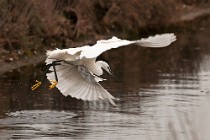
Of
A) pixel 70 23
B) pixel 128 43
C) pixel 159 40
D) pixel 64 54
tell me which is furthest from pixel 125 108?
pixel 70 23

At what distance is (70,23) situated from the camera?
73.9 feet

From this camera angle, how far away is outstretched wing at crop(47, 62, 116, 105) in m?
10.0

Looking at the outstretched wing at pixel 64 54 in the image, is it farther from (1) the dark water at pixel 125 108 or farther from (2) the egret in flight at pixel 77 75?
(1) the dark water at pixel 125 108

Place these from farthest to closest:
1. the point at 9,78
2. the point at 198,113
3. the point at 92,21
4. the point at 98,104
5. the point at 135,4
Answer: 1. the point at 135,4
2. the point at 92,21
3. the point at 9,78
4. the point at 98,104
5. the point at 198,113

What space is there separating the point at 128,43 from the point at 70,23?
1443cm

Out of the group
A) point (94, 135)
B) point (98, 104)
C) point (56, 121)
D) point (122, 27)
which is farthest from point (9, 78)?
point (122, 27)

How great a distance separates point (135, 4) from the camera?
2653 cm

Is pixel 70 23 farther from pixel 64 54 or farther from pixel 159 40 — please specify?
pixel 159 40

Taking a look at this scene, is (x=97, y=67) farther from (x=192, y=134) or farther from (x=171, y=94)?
(x=171, y=94)

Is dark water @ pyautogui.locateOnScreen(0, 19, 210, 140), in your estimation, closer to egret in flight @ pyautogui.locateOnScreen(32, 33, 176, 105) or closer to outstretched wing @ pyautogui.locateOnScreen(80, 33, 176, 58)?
egret in flight @ pyautogui.locateOnScreen(32, 33, 176, 105)

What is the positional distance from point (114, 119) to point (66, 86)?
1.76 m

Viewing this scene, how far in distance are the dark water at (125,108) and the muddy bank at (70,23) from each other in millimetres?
1223

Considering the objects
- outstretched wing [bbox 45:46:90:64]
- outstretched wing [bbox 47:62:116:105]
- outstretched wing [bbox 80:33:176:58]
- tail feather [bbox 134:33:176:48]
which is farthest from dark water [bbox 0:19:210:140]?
tail feather [bbox 134:33:176:48]

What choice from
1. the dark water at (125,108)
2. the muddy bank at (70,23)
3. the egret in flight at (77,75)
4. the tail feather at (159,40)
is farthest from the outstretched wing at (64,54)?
the muddy bank at (70,23)
